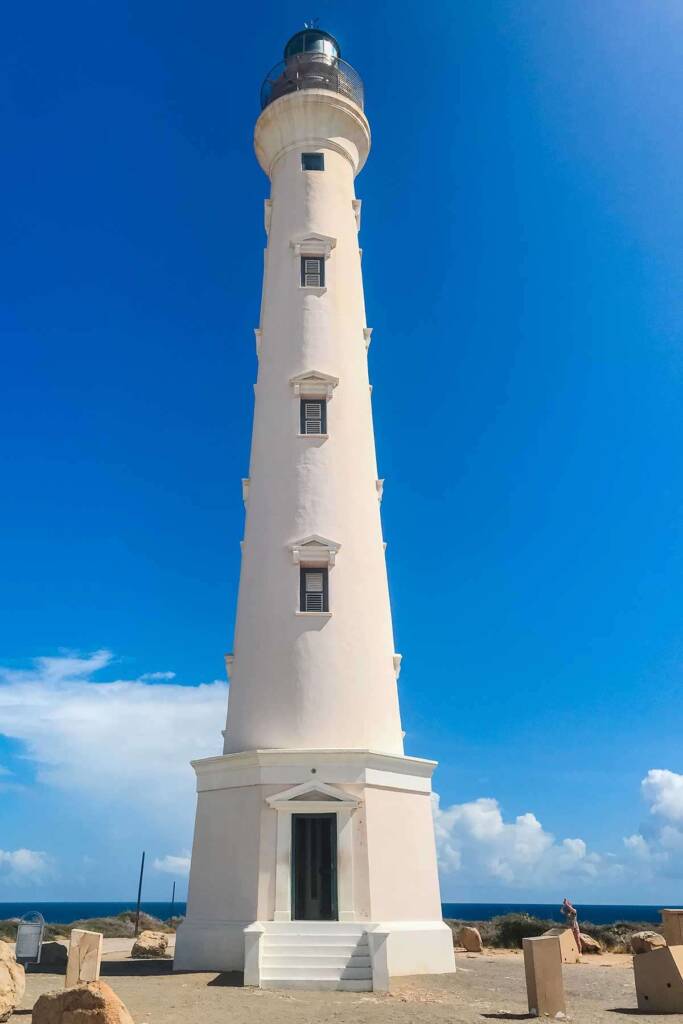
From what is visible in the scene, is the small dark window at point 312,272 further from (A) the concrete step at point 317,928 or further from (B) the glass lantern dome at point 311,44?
(A) the concrete step at point 317,928

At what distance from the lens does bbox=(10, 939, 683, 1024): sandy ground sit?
11.8m

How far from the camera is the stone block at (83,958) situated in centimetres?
1333

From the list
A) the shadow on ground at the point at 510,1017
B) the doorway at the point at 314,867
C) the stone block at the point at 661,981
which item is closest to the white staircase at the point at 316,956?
the doorway at the point at 314,867

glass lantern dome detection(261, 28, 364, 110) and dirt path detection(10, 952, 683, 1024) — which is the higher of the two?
glass lantern dome detection(261, 28, 364, 110)

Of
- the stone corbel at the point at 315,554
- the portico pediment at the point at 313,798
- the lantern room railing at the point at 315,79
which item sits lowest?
the portico pediment at the point at 313,798

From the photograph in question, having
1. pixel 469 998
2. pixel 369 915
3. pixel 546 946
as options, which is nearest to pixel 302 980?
pixel 369 915

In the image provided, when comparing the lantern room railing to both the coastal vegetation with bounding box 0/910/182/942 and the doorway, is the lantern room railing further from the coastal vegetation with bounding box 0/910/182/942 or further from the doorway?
the coastal vegetation with bounding box 0/910/182/942

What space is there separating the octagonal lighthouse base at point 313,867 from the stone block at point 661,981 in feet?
15.4

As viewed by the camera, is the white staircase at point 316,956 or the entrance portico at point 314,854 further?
the entrance portico at point 314,854

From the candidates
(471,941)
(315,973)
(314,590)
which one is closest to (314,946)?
(315,973)

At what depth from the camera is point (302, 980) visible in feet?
50.2

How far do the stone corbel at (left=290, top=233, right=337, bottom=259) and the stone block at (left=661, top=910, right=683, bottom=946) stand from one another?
58.1 ft

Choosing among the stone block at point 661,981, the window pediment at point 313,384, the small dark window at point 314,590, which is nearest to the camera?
the stone block at point 661,981

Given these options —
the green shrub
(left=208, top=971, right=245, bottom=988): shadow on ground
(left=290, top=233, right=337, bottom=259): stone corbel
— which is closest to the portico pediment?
(left=208, top=971, right=245, bottom=988): shadow on ground
